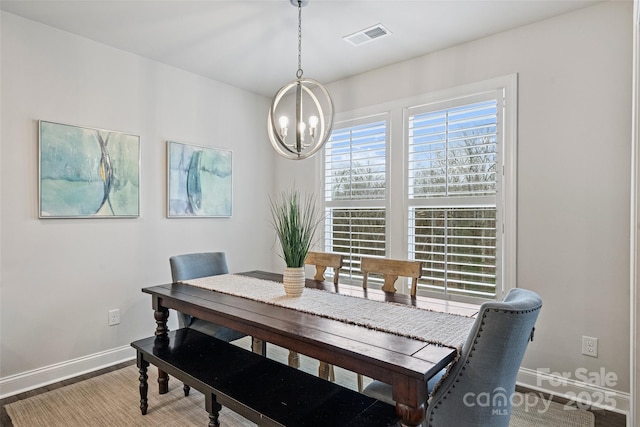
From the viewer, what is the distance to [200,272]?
9.74 ft

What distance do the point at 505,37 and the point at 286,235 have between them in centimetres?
233

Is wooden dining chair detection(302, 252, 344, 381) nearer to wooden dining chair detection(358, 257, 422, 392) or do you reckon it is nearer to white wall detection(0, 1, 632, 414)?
wooden dining chair detection(358, 257, 422, 392)

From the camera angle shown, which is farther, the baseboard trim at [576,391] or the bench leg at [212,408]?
the baseboard trim at [576,391]

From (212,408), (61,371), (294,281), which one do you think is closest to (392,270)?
(294,281)

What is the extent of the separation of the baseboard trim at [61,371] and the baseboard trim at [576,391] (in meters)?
3.31

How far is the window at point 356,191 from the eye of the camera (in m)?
3.56

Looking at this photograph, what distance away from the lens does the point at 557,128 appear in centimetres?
257

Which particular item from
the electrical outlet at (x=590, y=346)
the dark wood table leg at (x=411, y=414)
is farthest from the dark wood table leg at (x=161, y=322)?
the electrical outlet at (x=590, y=346)

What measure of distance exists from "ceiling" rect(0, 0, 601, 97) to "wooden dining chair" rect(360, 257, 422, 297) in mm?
1780

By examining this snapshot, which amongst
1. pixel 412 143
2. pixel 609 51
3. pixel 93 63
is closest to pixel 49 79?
pixel 93 63

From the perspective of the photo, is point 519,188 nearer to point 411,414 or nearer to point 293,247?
point 293,247

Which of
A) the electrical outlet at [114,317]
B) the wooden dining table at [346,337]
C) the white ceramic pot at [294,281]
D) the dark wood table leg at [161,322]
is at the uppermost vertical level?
the white ceramic pot at [294,281]

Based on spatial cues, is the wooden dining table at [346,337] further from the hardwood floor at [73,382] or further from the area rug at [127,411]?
the hardwood floor at [73,382]

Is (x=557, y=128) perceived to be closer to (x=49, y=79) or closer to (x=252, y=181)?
(x=252, y=181)
